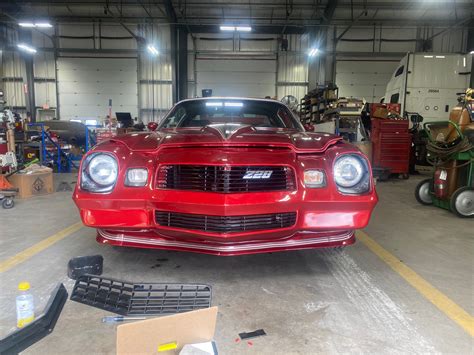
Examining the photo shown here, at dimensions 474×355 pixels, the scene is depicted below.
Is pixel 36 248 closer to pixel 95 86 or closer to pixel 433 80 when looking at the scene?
pixel 433 80

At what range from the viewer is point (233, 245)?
1.94 m

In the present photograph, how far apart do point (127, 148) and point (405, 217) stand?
3.46 meters

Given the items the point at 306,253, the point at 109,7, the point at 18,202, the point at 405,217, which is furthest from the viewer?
the point at 109,7

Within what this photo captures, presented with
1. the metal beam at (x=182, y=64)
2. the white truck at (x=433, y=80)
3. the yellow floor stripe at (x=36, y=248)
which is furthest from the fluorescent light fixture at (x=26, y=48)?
the white truck at (x=433, y=80)

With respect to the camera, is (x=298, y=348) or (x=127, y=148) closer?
(x=298, y=348)

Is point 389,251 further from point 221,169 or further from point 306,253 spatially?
point 221,169

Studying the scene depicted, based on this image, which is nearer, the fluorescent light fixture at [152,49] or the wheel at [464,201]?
the wheel at [464,201]

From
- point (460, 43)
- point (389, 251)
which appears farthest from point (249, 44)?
point (389, 251)

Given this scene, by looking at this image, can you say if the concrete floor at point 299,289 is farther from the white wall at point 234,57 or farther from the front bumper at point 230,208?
the white wall at point 234,57

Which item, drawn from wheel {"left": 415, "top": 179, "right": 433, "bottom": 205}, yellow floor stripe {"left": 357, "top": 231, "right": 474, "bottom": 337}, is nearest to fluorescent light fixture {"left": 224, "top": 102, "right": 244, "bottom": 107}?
yellow floor stripe {"left": 357, "top": 231, "right": 474, "bottom": 337}

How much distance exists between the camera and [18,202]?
15.6 ft

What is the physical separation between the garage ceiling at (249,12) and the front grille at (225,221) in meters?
13.2

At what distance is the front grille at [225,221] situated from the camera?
188 cm

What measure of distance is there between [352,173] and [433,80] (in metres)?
8.92
